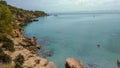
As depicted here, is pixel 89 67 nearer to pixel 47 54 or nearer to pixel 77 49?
pixel 47 54

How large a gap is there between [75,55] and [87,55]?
3.07 m

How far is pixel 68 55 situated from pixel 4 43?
61.2 feet

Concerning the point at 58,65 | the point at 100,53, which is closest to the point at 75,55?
the point at 100,53

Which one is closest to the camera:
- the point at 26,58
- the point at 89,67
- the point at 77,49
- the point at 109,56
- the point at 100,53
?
the point at 26,58

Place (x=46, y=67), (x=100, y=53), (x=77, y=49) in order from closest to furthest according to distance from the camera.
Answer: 1. (x=46, y=67)
2. (x=100, y=53)
3. (x=77, y=49)

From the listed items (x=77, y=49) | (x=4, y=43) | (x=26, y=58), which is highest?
(x=4, y=43)

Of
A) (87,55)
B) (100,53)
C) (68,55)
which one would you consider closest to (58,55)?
(68,55)

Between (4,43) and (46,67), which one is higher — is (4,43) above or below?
above

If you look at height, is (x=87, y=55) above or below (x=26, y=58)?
below

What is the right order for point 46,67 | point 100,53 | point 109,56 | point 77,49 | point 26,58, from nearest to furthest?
point 46,67 < point 26,58 < point 109,56 < point 100,53 < point 77,49

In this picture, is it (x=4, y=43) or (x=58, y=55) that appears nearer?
(x=4, y=43)

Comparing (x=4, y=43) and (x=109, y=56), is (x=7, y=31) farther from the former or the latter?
(x=109, y=56)

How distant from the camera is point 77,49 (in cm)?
6122

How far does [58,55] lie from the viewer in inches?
2084
